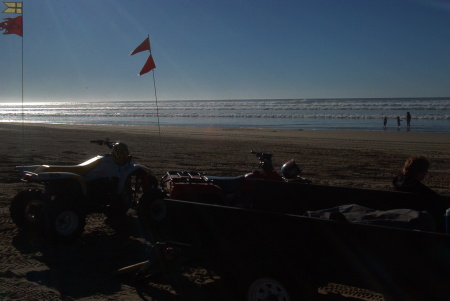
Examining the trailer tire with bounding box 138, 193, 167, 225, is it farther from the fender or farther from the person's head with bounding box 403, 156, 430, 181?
the person's head with bounding box 403, 156, 430, 181

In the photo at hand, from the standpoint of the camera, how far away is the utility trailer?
2.98 metres

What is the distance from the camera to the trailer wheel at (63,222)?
5.66m

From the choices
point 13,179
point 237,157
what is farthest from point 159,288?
point 237,157

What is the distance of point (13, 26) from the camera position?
43.9 feet

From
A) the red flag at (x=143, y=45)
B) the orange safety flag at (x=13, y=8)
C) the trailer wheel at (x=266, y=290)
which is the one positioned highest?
the orange safety flag at (x=13, y=8)

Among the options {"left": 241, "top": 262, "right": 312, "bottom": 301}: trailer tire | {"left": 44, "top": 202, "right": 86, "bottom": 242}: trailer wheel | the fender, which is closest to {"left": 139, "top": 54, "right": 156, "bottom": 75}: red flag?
the fender

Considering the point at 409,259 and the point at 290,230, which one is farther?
the point at 290,230

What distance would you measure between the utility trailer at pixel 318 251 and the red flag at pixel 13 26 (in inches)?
452

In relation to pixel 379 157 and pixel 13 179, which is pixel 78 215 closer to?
pixel 13 179

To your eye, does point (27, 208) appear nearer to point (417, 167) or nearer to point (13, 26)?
point (417, 167)

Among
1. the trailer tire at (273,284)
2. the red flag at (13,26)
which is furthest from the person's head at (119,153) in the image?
the red flag at (13,26)

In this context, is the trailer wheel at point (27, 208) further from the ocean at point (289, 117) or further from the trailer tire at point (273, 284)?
→ the ocean at point (289, 117)

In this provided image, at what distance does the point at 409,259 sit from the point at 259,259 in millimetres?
1188

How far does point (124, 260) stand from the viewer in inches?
210
